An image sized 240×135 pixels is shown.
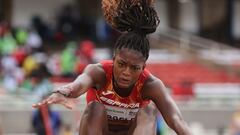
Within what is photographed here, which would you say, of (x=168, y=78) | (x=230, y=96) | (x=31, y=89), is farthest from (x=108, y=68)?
(x=168, y=78)

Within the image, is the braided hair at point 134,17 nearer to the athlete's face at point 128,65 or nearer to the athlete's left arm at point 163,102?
the athlete's face at point 128,65

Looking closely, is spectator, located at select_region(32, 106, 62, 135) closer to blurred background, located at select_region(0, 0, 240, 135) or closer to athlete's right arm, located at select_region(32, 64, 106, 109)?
blurred background, located at select_region(0, 0, 240, 135)

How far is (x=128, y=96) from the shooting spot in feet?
23.7

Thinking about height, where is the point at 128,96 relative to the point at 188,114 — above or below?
above

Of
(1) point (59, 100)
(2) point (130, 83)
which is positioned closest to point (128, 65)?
(2) point (130, 83)

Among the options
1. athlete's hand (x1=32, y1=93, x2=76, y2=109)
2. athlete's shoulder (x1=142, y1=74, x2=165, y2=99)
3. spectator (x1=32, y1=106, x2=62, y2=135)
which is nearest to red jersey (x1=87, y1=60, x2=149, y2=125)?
athlete's shoulder (x1=142, y1=74, x2=165, y2=99)

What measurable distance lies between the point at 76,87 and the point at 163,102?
35.6 inches

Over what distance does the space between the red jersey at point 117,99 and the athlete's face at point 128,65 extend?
0.73 feet

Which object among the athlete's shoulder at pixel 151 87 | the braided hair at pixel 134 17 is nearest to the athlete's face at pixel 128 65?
the braided hair at pixel 134 17

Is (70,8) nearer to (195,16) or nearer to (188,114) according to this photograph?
(195,16)

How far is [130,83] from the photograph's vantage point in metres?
7.01

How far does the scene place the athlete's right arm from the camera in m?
6.16

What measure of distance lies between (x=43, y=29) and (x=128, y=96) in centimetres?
1967

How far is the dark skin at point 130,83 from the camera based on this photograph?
6.86 m
